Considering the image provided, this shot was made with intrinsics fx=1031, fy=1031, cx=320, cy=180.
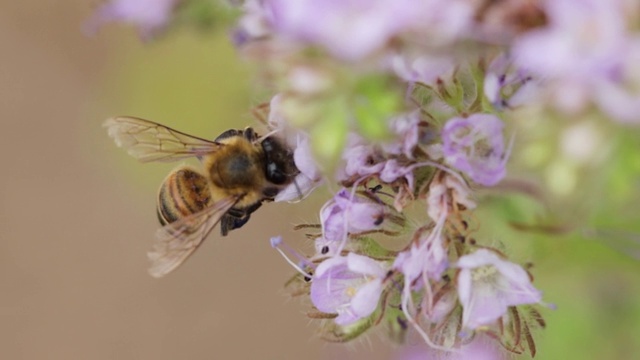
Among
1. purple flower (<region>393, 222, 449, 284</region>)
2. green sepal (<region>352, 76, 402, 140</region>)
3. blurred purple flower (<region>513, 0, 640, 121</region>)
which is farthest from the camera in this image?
purple flower (<region>393, 222, 449, 284</region>)

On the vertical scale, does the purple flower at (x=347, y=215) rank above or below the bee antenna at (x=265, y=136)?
below

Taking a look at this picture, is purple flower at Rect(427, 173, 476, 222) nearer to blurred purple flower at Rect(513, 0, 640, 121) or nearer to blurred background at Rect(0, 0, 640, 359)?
blurred purple flower at Rect(513, 0, 640, 121)

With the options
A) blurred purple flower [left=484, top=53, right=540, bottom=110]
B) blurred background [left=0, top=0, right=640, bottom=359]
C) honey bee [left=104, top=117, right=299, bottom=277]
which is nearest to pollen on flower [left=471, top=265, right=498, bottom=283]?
blurred purple flower [left=484, top=53, right=540, bottom=110]

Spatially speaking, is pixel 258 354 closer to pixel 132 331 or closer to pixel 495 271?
pixel 132 331

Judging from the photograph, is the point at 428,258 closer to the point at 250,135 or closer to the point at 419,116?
the point at 419,116

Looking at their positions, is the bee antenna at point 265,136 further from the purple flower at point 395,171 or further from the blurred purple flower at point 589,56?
the blurred purple flower at point 589,56

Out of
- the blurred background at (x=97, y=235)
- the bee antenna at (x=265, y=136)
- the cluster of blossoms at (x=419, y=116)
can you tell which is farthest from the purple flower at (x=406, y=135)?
the blurred background at (x=97, y=235)

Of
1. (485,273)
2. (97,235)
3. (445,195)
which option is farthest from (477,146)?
(97,235)
